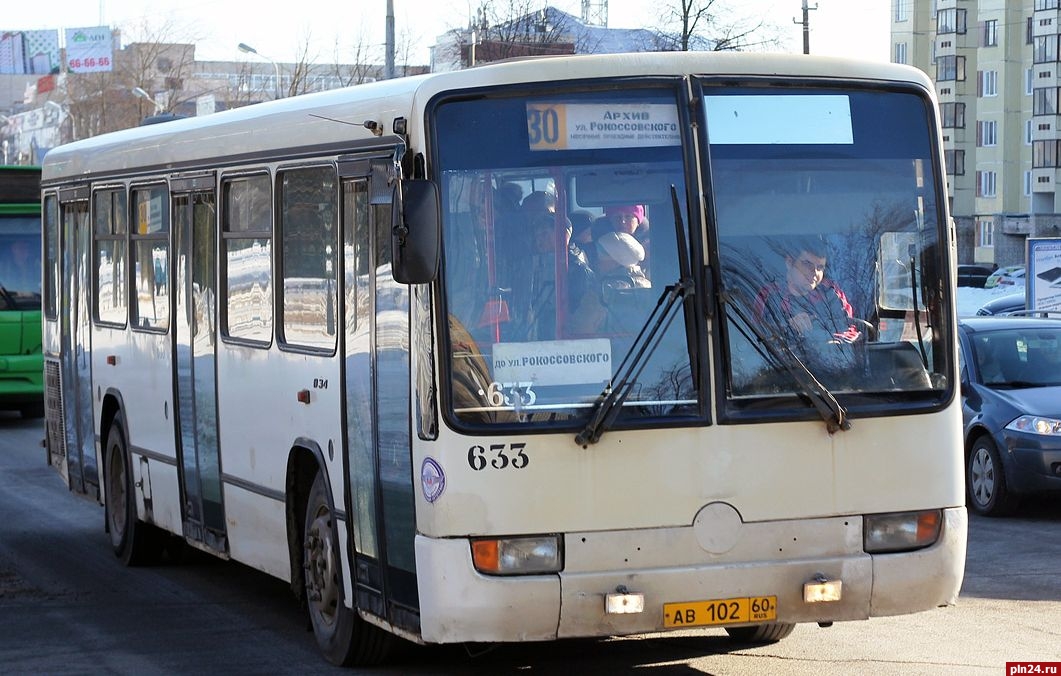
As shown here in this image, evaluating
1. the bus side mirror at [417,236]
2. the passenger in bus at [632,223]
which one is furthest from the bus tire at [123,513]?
the passenger in bus at [632,223]

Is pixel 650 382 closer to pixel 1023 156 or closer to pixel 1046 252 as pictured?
pixel 1046 252

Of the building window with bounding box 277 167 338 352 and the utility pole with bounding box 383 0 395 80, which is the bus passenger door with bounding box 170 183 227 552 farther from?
the utility pole with bounding box 383 0 395 80

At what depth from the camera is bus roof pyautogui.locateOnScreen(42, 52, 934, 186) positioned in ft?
23.7

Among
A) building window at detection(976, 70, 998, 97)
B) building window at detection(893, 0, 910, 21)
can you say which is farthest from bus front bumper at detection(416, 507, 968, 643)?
building window at detection(893, 0, 910, 21)

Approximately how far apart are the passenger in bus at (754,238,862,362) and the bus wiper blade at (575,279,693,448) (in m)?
0.34

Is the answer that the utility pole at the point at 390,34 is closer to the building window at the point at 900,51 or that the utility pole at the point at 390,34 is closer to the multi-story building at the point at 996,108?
the multi-story building at the point at 996,108

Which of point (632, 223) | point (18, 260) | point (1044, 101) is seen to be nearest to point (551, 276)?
point (632, 223)

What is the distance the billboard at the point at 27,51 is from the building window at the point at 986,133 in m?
48.4

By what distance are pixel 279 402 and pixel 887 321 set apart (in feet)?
10.3

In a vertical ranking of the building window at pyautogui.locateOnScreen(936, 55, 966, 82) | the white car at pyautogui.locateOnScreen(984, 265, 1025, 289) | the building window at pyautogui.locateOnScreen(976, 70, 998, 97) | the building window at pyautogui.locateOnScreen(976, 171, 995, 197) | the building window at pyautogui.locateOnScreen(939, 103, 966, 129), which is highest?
the building window at pyautogui.locateOnScreen(936, 55, 966, 82)

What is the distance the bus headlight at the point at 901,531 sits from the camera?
7.29 m

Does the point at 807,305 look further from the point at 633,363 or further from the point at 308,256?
the point at 308,256

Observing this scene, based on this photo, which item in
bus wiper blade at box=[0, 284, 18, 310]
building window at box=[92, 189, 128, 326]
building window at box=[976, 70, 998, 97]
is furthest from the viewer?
building window at box=[976, 70, 998, 97]

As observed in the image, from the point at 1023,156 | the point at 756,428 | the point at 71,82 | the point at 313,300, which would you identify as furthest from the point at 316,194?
the point at 1023,156
